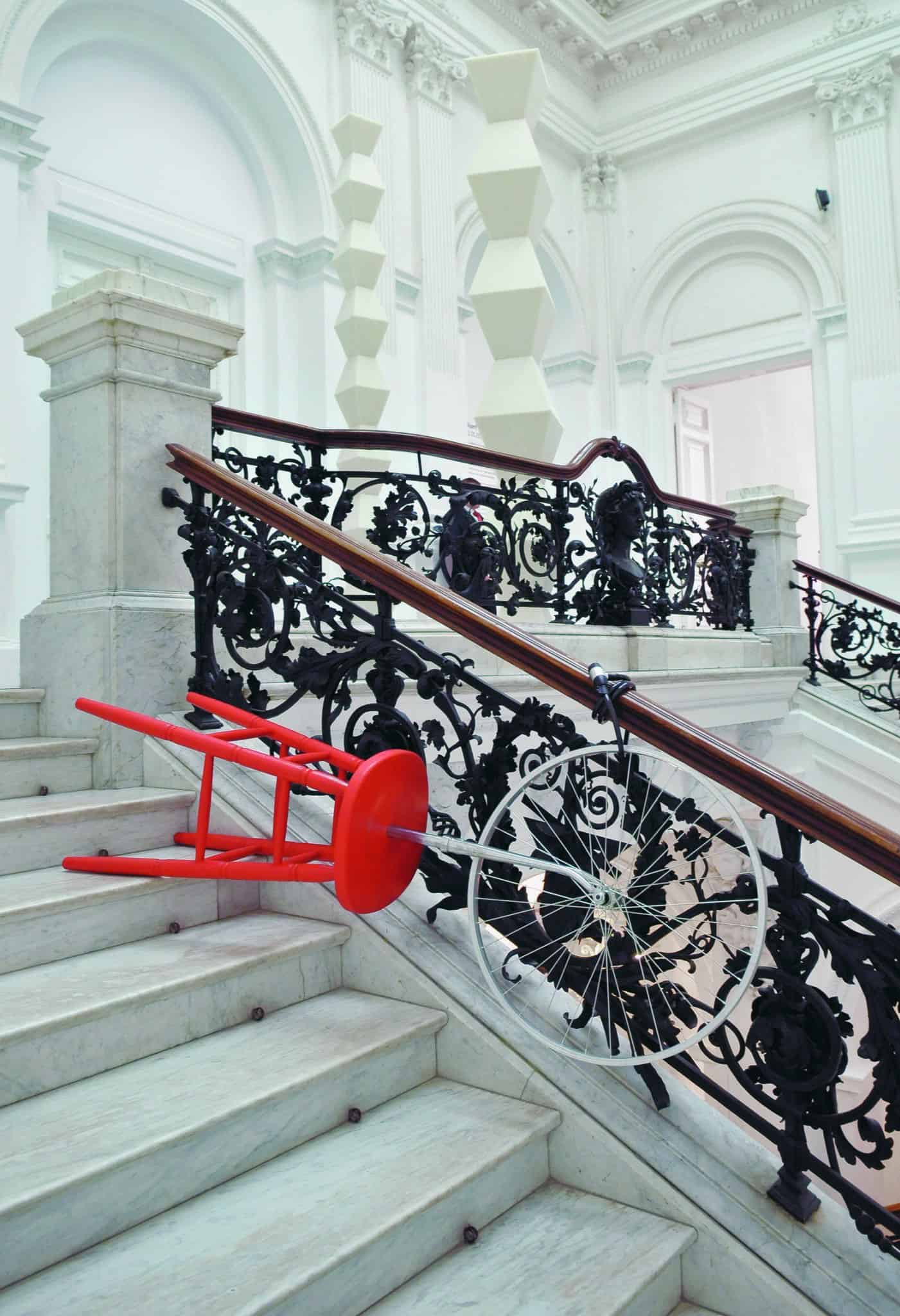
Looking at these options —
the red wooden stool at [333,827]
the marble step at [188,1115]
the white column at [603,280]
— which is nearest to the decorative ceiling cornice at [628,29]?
the white column at [603,280]

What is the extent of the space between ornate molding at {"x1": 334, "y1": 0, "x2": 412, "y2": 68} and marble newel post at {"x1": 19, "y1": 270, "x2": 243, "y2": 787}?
8.10m

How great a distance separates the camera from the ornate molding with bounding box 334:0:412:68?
10.1 meters

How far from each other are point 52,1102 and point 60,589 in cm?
210

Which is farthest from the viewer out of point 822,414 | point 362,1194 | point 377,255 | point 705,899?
point 822,414

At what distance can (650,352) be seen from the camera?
44.4 ft

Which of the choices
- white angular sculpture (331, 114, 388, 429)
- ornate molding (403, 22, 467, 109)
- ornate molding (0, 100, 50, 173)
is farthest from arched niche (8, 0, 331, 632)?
white angular sculpture (331, 114, 388, 429)

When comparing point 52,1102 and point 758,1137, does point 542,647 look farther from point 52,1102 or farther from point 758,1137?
point 758,1137

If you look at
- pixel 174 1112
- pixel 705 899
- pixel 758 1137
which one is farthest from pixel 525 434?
pixel 758 1137

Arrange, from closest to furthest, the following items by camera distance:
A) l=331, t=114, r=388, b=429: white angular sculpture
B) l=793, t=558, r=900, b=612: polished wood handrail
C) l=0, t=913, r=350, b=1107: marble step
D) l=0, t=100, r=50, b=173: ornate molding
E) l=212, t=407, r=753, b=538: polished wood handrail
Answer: l=0, t=913, r=350, b=1107: marble step → l=212, t=407, r=753, b=538: polished wood handrail → l=0, t=100, r=50, b=173: ornate molding → l=331, t=114, r=388, b=429: white angular sculpture → l=793, t=558, r=900, b=612: polished wood handrail

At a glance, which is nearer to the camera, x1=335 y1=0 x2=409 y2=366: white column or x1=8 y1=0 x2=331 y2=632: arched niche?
x1=8 y1=0 x2=331 y2=632: arched niche

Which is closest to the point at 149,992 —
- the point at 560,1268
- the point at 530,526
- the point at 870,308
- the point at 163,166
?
the point at 560,1268

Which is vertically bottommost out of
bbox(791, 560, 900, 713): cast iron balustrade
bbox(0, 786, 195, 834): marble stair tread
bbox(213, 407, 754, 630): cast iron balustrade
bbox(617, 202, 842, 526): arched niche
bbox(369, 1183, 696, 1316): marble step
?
bbox(369, 1183, 696, 1316): marble step

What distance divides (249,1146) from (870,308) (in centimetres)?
1194

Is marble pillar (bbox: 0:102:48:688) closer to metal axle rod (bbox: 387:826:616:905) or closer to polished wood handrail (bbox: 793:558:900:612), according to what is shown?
metal axle rod (bbox: 387:826:616:905)
